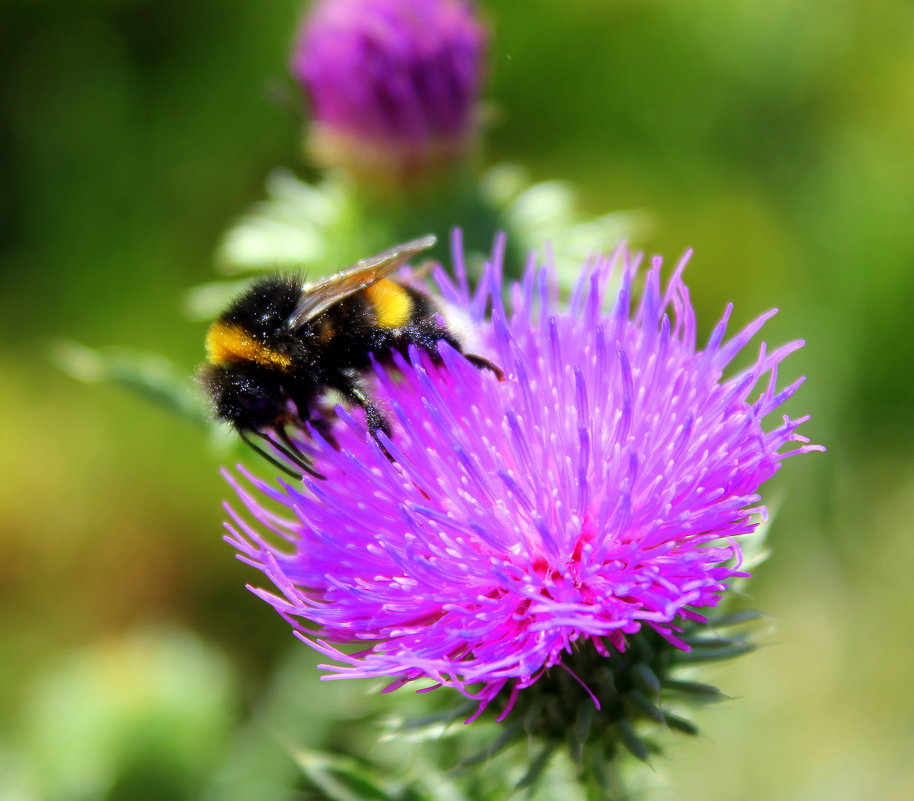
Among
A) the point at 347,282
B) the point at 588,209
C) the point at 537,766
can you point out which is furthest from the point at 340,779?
the point at 588,209

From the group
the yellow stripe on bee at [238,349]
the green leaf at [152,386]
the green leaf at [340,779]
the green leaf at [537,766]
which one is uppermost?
the green leaf at [152,386]

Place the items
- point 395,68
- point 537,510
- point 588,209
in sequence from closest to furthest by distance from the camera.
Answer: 1. point 537,510
2. point 395,68
3. point 588,209

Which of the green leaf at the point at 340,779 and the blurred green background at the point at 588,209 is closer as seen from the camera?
the green leaf at the point at 340,779

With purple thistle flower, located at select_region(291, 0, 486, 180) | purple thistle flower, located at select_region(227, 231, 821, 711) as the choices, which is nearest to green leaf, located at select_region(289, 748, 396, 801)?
purple thistle flower, located at select_region(227, 231, 821, 711)

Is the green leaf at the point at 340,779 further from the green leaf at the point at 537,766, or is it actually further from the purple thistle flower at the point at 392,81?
the purple thistle flower at the point at 392,81

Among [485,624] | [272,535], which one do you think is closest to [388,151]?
[272,535]

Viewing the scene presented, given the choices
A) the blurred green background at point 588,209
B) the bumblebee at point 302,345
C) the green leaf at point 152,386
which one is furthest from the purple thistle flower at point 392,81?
the bumblebee at point 302,345

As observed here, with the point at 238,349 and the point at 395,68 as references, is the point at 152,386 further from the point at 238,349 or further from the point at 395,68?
the point at 395,68
